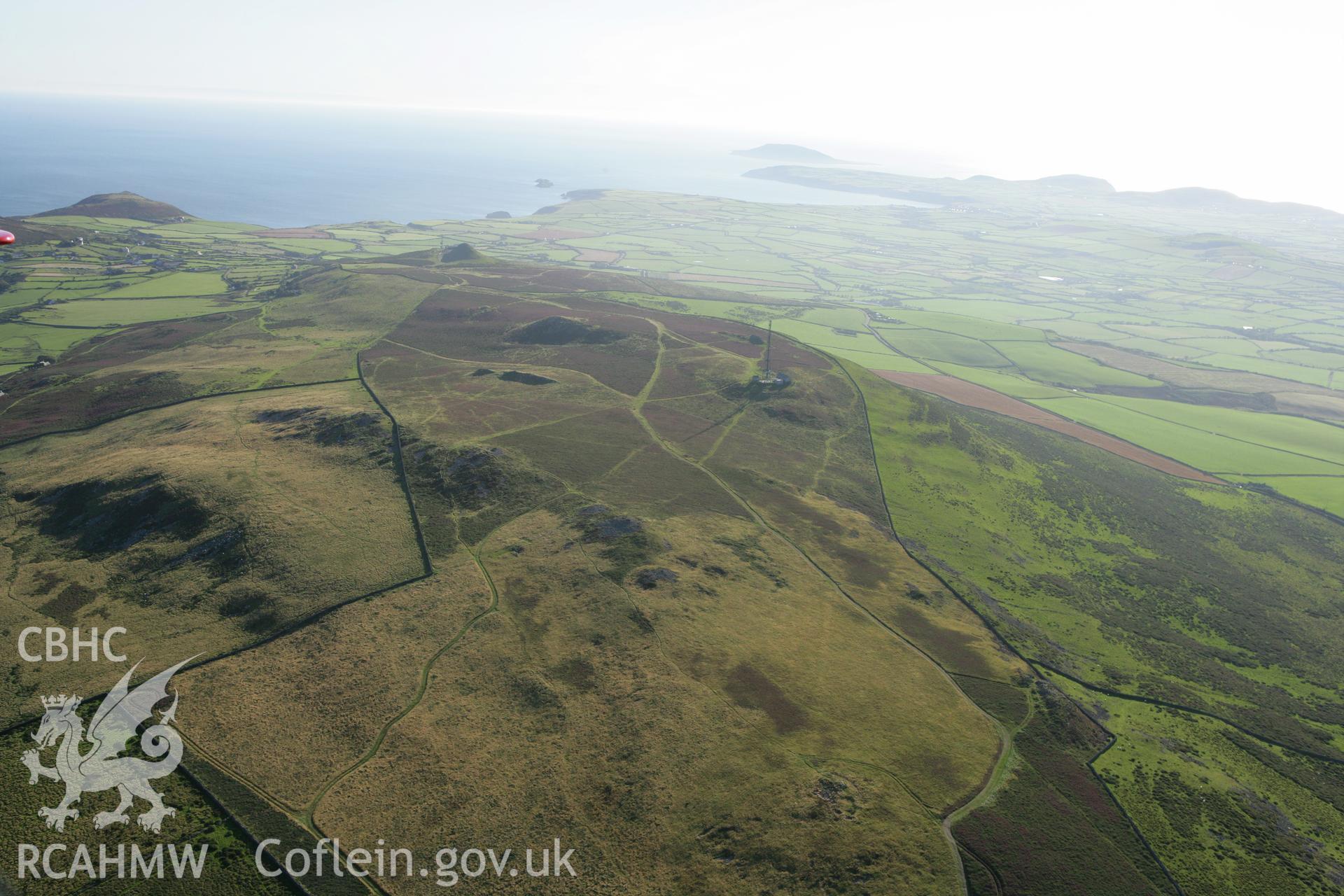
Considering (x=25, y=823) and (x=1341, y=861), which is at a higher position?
(x=25, y=823)

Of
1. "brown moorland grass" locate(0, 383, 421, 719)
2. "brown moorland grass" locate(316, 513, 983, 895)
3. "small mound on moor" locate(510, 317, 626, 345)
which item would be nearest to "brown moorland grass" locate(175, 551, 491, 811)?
"brown moorland grass" locate(316, 513, 983, 895)

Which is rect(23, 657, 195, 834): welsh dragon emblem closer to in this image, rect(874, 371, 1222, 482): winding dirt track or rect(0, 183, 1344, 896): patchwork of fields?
rect(0, 183, 1344, 896): patchwork of fields

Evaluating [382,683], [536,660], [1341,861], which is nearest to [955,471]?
[1341,861]

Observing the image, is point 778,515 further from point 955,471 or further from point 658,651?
point 955,471

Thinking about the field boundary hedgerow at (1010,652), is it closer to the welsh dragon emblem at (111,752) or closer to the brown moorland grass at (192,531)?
the welsh dragon emblem at (111,752)

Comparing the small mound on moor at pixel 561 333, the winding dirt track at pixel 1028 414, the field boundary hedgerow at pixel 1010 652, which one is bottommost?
the field boundary hedgerow at pixel 1010 652

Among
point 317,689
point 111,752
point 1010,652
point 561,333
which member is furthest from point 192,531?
point 1010,652

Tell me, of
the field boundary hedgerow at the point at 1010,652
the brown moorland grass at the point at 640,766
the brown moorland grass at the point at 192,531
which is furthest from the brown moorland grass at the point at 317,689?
the field boundary hedgerow at the point at 1010,652
